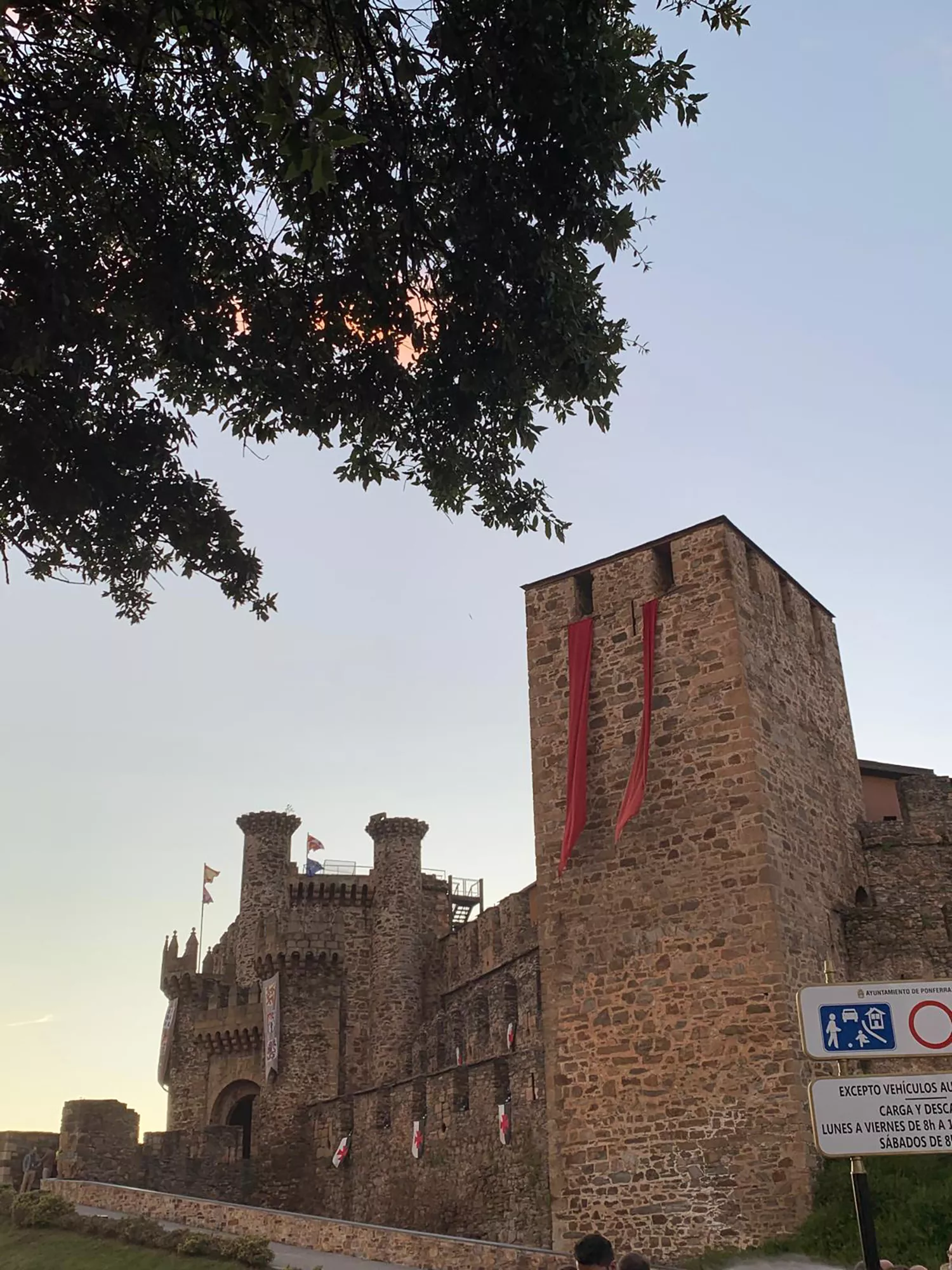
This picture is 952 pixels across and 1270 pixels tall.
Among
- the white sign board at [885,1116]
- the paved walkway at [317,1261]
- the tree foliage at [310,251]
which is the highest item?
the tree foliage at [310,251]

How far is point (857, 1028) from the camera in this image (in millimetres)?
7184

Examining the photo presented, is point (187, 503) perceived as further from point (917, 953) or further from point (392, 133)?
point (917, 953)

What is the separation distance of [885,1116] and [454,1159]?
56.1 feet

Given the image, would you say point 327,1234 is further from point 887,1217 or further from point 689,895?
point 887,1217

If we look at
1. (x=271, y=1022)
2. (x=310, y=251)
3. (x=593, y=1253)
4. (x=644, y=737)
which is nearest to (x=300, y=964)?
(x=271, y=1022)

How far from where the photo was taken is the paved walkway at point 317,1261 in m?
16.5

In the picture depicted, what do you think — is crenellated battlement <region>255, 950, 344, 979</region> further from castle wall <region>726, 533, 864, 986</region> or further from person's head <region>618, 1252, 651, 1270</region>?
person's head <region>618, 1252, 651, 1270</region>

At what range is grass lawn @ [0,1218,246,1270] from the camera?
719 inches

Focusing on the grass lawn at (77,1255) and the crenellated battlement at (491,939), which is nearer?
the grass lawn at (77,1255)

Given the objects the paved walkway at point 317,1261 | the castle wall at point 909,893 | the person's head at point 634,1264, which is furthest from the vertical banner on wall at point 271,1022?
the person's head at point 634,1264

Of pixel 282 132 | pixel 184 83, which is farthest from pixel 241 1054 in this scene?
pixel 282 132

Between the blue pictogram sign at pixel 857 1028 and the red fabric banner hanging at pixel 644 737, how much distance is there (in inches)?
377

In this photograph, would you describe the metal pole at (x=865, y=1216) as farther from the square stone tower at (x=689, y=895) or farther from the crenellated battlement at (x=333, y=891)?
the crenellated battlement at (x=333, y=891)

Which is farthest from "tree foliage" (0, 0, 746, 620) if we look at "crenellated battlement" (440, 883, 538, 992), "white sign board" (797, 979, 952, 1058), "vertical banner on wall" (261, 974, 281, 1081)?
"vertical banner on wall" (261, 974, 281, 1081)
